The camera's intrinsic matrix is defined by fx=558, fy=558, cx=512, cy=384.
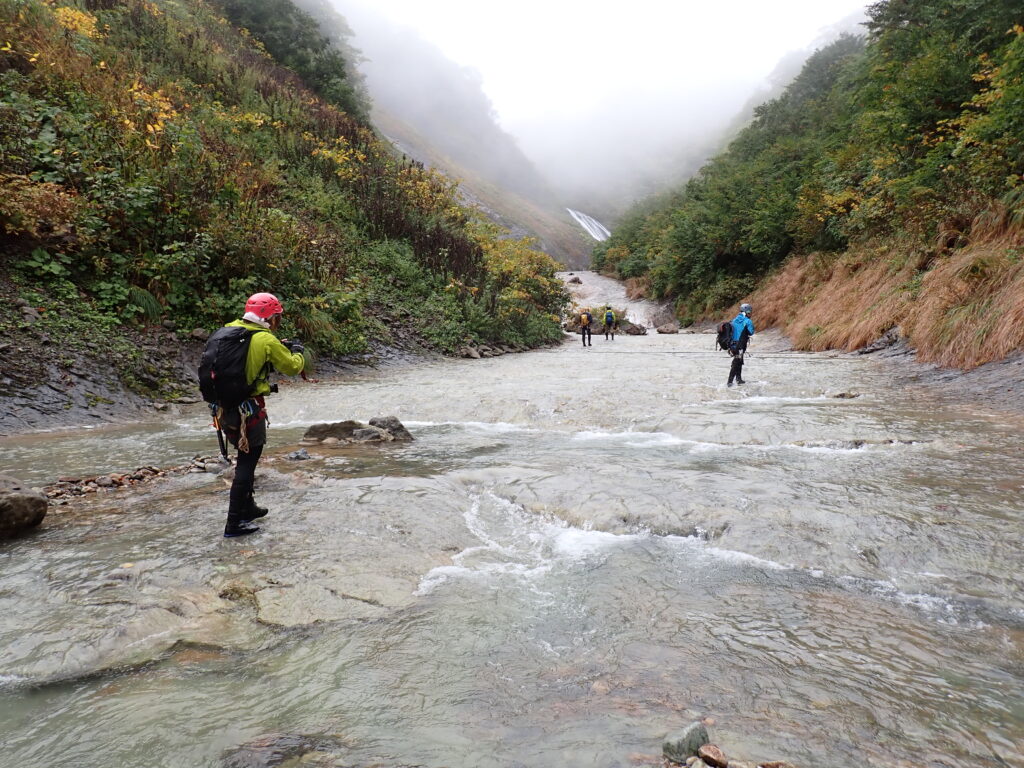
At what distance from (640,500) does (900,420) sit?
4836 mm

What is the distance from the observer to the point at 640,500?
496 cm

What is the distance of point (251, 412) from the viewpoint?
4.34 m

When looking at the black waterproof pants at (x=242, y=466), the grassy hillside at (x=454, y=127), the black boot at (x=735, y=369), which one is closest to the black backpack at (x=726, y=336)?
the black boot at (x=735, y=369)

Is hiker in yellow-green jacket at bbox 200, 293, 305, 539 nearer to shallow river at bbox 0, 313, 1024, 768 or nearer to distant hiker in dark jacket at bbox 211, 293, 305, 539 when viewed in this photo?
distant hiker in dark jacket at bbox 211, 293, 305, 539

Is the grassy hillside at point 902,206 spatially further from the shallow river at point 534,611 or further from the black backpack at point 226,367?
the black backpack at point 226,367

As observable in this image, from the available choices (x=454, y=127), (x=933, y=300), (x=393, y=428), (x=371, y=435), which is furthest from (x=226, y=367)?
(x=454, y=127)

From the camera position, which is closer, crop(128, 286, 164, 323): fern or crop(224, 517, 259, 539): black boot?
crop(224, 517, 259, 539): black boot

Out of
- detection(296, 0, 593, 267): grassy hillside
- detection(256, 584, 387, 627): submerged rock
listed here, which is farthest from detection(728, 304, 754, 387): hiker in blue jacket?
detection(296, 0, 593, 267): grassy hillside

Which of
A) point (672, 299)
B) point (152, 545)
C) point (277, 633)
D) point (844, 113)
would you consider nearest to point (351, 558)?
point (277, 633)

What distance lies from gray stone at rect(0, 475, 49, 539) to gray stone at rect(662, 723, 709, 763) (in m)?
4.63

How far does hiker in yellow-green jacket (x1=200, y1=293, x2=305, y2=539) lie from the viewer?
423 cm

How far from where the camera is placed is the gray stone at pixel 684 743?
2050 millimetres

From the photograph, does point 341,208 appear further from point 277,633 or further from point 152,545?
point 277,633

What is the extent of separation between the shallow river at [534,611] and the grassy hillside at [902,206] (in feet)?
21.9
